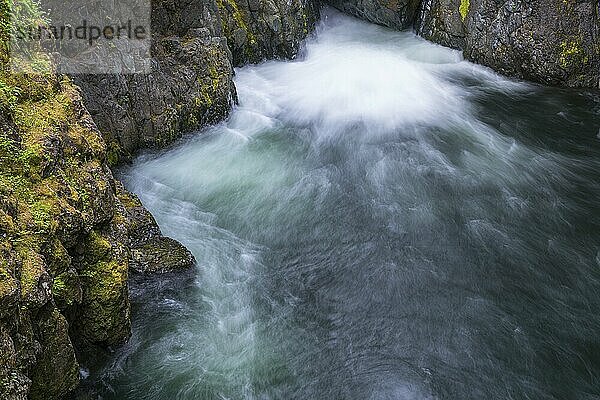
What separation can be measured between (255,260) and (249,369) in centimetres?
192

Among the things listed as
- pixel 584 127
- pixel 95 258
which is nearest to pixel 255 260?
pixel 95 258

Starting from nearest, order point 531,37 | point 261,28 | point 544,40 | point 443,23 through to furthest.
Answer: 1. point 544,40
2. point 531,37
3. point 261,28
4. point 443,23

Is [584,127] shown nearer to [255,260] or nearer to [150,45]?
[255,260]

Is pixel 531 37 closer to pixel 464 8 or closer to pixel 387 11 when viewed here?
pixel 464 8

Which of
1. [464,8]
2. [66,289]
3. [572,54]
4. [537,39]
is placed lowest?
[66,289]

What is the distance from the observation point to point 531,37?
1283 centimetres

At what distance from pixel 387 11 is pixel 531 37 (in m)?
5.79

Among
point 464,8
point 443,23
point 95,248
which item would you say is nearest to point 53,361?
point 95,248

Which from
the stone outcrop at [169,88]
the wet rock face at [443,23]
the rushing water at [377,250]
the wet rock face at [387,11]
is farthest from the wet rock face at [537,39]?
the stone outcrop at [169,88]

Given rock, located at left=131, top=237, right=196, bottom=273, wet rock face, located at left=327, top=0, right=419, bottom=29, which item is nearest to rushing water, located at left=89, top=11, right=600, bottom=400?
rock, located at left=131, top=237, right=196, bottom=273

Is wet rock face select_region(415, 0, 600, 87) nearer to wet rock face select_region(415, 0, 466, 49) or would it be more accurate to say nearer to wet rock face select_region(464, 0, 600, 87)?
wet rock face select_region(464, 0, 600, 87)

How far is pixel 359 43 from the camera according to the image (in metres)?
16.4

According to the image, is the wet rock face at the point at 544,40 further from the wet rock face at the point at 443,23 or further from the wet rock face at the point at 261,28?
the wet rock face at the point at 261,28

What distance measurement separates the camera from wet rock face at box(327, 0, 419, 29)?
16922mm
